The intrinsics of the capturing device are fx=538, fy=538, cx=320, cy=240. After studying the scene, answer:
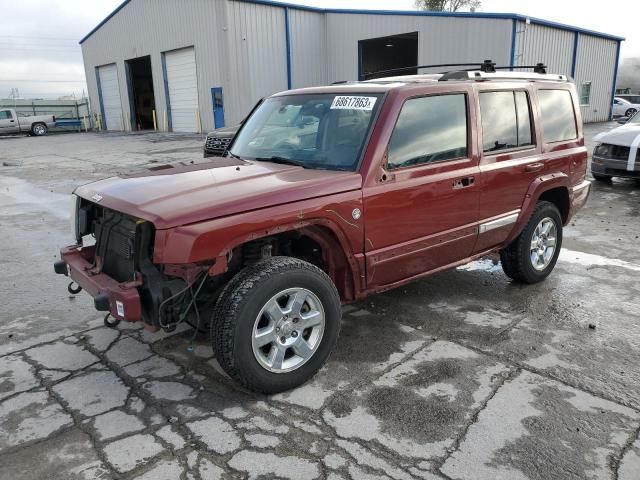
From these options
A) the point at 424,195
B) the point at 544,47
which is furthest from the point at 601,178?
the point at 544,47

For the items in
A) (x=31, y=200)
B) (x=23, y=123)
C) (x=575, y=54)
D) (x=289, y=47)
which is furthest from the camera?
(x=23, y=123)

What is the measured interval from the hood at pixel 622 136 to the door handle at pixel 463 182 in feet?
22.7

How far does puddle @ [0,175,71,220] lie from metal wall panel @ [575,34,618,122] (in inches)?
951

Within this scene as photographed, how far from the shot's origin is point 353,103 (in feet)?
12.6

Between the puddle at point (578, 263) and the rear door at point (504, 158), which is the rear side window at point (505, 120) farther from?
the puddle at point (578, 263)

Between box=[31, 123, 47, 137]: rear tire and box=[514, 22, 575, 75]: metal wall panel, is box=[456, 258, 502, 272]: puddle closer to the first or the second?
box=[514, 22, 575, 75]: metal wall panel

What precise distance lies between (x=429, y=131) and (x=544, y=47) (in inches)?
865

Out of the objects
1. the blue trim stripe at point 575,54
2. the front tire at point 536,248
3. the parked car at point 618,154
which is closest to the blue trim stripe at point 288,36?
the blue trim stripe at point 575,54

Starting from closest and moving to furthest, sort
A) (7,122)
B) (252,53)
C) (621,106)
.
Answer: (252,53) → (621,106) → (7,122)

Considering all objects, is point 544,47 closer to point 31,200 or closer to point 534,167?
point 31,200

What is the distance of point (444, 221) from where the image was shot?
3.98 m

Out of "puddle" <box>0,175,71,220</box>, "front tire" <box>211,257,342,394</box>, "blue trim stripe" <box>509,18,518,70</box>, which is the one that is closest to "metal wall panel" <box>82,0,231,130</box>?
Answer: "blue trim stripe" <box>509,18,518,70</box>

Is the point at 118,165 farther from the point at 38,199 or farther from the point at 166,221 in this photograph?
the point at 166,221

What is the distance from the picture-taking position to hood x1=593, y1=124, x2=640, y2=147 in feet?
31.2
